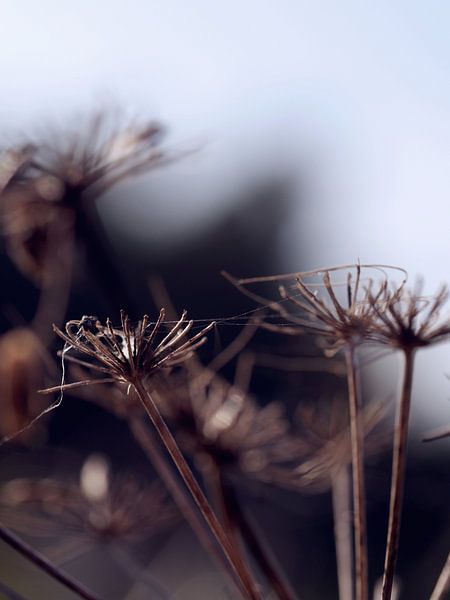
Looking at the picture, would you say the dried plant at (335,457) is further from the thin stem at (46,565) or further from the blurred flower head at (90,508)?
the thin stem at (46,565)

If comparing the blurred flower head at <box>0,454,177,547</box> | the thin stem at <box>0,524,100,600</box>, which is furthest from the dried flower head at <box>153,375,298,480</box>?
the thin stem at <box>0,524,100,600</box>

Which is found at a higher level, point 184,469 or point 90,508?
point 184,469

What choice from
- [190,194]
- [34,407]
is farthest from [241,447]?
[190,194]

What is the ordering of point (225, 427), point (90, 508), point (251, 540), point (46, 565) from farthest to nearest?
point (90, 508) < point (225, 427) < point (251, 540) < point (46, 565)

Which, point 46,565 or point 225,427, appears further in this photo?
point 225,427

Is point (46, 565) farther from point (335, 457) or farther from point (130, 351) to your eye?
point (335, 457)

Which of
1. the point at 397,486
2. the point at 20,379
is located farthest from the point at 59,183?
the point at 397,486

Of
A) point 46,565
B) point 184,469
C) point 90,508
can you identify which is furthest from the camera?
point 90,508
